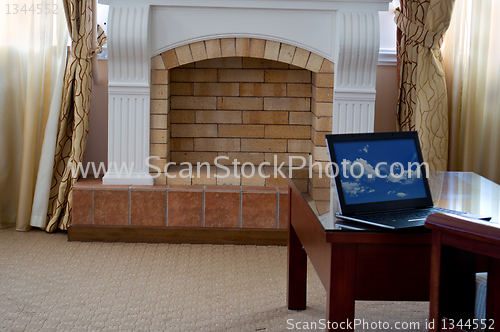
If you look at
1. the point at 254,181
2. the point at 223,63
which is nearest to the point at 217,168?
the point at 254,181

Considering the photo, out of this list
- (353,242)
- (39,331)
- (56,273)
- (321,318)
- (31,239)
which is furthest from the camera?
(31,239)

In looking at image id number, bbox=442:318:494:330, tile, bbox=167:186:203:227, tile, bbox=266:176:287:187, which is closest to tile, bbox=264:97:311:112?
tile, bbox=266:176:287:187

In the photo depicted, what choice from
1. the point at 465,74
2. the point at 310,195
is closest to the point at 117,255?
the point at 310,195

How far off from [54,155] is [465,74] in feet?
8.21

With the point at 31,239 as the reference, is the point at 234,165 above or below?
above

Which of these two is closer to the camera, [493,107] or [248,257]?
[248,257]

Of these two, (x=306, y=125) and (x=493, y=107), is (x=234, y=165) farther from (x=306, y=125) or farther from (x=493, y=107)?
(x=493, y=107)

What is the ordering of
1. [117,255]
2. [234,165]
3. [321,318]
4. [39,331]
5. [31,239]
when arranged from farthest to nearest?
[234,165] → [31,239] → [117,255] → [321,318] → [39,331]

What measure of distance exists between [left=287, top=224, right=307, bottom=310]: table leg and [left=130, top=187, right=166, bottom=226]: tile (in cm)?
101

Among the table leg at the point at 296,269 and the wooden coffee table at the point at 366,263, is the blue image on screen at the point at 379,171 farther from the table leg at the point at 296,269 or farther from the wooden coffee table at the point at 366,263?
the table leg at the point at 296,269

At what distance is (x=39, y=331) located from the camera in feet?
6.48

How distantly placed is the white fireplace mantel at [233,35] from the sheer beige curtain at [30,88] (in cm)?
45

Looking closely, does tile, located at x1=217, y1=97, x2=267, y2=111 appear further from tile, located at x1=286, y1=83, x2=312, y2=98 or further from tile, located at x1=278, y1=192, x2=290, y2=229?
tile, located at x1=278, y1=192, x2=290, y2=229

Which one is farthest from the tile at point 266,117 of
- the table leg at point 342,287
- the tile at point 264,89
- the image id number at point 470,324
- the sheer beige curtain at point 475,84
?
the image id number at point 470,324
